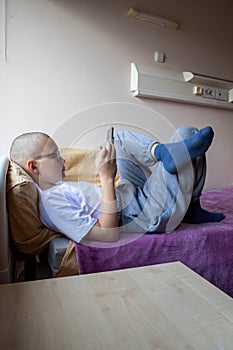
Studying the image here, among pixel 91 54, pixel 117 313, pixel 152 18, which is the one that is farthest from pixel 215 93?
pixel 117 313

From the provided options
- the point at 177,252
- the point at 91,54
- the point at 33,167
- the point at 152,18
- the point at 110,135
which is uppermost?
the point at 152,18

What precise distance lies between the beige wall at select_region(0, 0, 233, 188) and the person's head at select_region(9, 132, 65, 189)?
0.41 m

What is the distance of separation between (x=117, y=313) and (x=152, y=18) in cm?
205

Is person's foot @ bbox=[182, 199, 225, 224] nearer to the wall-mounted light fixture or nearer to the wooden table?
the wooden table

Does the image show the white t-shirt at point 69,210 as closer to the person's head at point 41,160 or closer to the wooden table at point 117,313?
the person's head at point 41,160

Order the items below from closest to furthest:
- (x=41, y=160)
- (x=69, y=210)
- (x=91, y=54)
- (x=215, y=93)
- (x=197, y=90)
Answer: (x=69, y=210), (x=41, y=160), (x=91, y=54), (x=197, y=90), (x=215, y=93)

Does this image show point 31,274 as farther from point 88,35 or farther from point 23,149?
point 88,35

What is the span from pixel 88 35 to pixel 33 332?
183 cm

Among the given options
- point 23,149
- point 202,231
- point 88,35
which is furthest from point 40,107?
point 202,231

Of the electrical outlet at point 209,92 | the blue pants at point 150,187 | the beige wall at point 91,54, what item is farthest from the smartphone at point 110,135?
the electrical outlet at point 209,92

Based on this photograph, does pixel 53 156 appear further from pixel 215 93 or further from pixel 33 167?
pixel 215 93

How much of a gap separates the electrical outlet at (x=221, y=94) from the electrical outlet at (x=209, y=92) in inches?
1.3

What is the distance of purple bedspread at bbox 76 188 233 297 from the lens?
0.88 m

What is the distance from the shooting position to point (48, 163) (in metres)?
1.00
